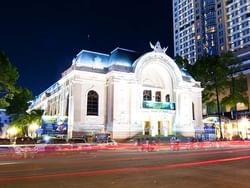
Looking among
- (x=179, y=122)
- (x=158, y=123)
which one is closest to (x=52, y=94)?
(x=158, y=123)

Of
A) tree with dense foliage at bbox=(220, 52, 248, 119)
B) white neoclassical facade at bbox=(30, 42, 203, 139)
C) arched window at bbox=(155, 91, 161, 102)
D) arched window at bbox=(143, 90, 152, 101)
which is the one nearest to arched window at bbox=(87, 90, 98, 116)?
white neoclassical facade at bbox=(30, 42, 203, 139)

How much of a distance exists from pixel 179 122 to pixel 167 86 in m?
6.78

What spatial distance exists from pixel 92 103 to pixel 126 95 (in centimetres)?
539

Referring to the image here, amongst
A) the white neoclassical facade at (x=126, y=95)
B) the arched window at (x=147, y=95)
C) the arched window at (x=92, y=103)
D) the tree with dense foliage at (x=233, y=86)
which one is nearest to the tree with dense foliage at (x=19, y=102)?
the white neoclassical facade at (x=126, y=95)

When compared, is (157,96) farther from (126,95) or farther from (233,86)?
(233,86)

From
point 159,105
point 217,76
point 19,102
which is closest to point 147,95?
point 159,105

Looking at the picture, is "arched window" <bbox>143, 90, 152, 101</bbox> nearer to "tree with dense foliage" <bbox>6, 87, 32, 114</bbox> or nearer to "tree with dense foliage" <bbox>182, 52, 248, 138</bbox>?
"tree with dense foliage" <bbox>182, 52, 248, 138</bbox>

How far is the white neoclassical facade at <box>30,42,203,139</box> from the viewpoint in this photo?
39000 mm

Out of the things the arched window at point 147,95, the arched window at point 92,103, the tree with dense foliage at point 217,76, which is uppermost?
the tree with dense foliage at point 217,76

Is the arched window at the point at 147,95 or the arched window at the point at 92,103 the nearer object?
the arched window at the point at 92,103

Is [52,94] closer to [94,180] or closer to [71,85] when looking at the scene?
[71,85]

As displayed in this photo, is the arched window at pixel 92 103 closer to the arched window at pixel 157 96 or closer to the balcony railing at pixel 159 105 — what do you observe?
the balcony railing at pixel 159 105

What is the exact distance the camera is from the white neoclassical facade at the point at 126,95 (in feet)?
128

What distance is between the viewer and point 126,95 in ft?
133
